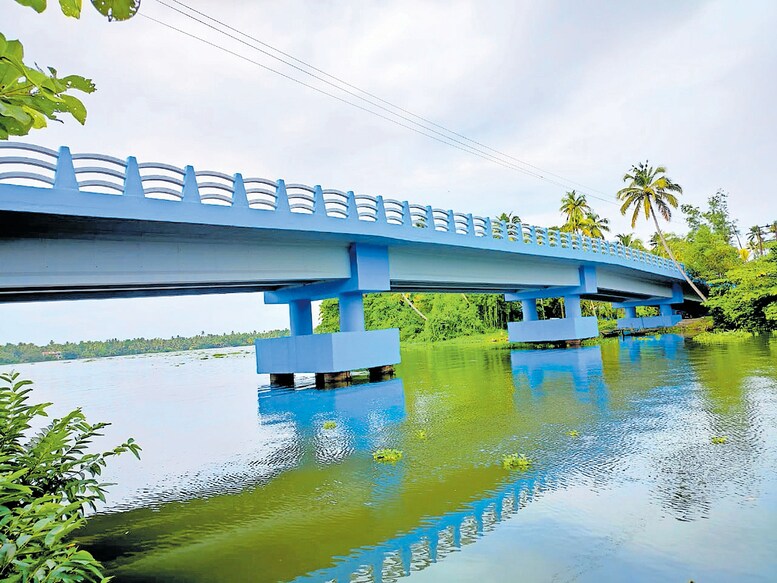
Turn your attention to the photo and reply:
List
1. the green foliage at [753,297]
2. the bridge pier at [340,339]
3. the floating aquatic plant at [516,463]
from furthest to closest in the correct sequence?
the green foliage at [753,297]
the bridge pier at [340,339]
the floating aquatic plant at [516,463]

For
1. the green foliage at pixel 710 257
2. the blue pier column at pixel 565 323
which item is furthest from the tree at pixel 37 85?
the green foliage at pixel 710 257

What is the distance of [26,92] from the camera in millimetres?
1407

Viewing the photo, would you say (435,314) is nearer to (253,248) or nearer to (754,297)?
(754,297)

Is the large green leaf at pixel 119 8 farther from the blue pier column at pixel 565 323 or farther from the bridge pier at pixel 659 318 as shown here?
the bridge pier at pixel 659 318

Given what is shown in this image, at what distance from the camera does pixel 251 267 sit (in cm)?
1625

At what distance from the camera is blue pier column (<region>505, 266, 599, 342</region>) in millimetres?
32156

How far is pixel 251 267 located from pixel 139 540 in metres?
11.6

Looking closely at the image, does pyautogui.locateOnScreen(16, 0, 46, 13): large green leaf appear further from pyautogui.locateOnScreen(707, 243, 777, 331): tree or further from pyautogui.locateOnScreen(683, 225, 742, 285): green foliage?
pyautogui.locateOnScreen(683, 225, 742, 285): green foliage

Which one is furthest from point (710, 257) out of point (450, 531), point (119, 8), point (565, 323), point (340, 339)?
point (119, 8)

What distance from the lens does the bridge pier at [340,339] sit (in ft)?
59.4

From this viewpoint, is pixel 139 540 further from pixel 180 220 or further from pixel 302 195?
pixel 302 195

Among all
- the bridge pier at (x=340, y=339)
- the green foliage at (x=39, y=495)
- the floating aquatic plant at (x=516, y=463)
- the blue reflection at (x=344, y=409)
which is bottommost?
the floating aquatic plant at (x=516, y=463)

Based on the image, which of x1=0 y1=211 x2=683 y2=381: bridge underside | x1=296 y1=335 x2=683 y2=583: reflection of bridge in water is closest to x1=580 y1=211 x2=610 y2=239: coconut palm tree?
x1=0 y1=211 x2=683 y2=381: bridge underside

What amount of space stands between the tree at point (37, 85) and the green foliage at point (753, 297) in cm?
3684
